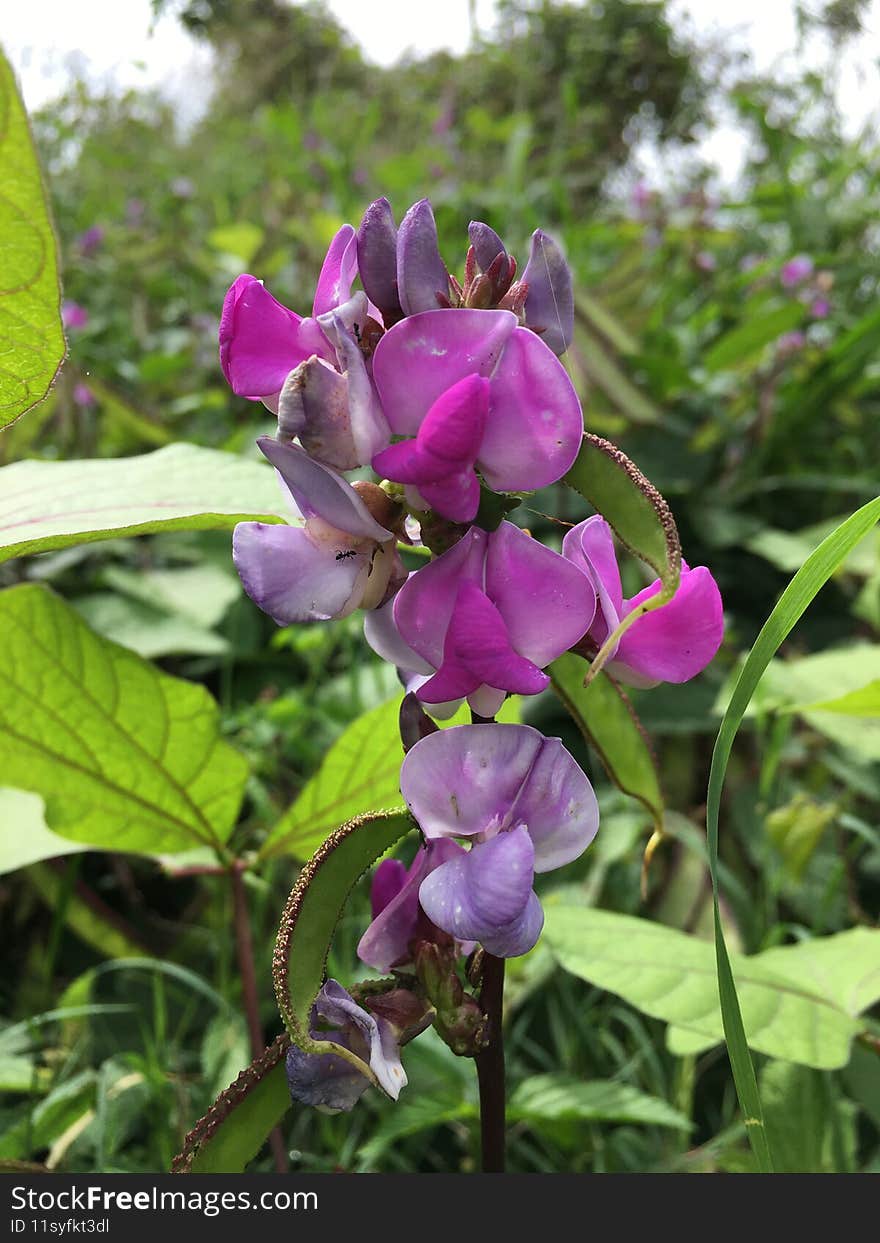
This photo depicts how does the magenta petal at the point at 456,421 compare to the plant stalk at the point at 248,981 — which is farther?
the plant stalk at the point at 248,981

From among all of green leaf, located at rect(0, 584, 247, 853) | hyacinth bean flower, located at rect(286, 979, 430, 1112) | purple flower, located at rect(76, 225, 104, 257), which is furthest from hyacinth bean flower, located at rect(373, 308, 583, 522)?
purple flower, located at rect(76, 225, 104, 257)

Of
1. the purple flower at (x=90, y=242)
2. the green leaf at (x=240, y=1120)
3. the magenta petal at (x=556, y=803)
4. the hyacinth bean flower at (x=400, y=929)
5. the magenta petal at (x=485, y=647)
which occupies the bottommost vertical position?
the green leaf at (x=240, y=1120)

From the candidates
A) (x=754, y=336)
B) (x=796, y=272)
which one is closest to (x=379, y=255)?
(x=754, y=336)

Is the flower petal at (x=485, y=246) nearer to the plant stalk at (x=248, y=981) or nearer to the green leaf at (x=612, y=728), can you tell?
the green leaf at (x=612, y=728)

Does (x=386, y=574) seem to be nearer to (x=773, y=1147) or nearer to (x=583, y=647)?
(x=583, y=647)

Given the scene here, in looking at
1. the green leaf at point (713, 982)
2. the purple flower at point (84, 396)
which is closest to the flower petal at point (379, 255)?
the green leaf at point (713, 982)

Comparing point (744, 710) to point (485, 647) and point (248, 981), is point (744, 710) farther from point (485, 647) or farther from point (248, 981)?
point (248, 981)

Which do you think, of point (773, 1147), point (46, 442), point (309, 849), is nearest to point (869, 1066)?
point (773, 1147)
